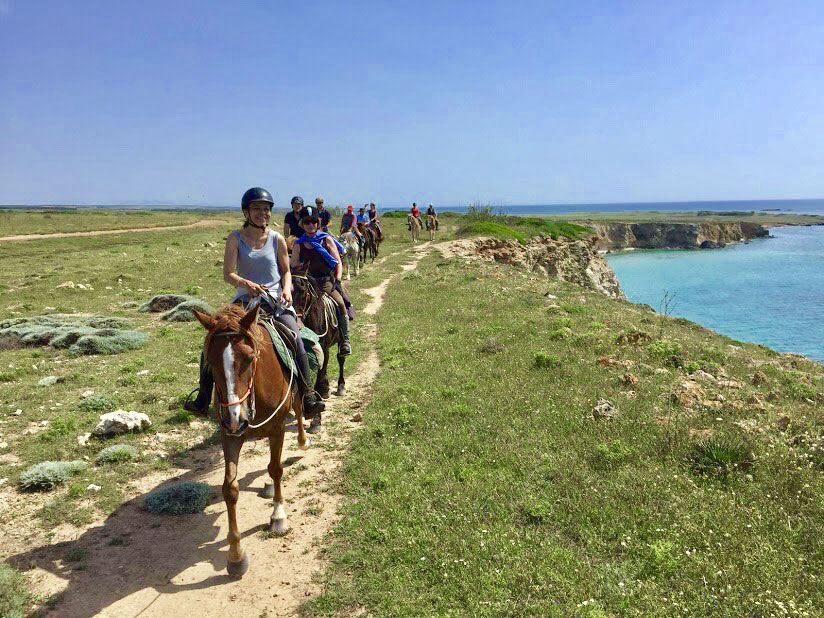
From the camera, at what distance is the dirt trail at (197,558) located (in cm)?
572

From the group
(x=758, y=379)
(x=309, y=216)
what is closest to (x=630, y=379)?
(x=758, y=379)

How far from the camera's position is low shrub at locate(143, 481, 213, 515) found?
24.8ft

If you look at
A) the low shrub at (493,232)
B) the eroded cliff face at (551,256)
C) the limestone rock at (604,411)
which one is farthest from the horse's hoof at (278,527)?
the low shrub at (493,232)

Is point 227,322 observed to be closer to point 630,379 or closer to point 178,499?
point 178,499

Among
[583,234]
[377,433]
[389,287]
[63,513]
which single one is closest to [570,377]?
[377,433]

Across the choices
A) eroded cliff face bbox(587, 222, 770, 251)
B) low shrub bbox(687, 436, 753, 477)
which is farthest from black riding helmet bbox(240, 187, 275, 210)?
eroded cliff face bbox(587, 222, 770, 251)

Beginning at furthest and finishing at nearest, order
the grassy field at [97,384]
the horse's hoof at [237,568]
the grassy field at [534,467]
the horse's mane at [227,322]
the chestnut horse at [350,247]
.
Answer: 1. the chestnut horse at [350,247]
2. the grassy field at [97,384]
3. the horse's hoof at [237,568]
4. the horse's mane at [227,322]
5. the grassy field at [534,467]

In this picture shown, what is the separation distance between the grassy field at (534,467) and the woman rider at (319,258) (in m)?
2.74

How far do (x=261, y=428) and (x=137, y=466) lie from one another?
3.70m

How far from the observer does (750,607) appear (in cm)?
496

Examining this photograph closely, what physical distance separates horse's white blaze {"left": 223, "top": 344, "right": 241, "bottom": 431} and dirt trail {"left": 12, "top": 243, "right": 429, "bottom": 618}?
2.15 meters

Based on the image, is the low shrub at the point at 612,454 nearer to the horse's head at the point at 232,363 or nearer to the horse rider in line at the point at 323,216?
the horse's head at the point at 232,363

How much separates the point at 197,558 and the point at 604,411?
724 centimetres

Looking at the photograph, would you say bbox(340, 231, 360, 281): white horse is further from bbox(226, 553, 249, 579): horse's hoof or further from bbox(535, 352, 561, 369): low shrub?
bbox(226, 553, 249, 579): horse's hoof
